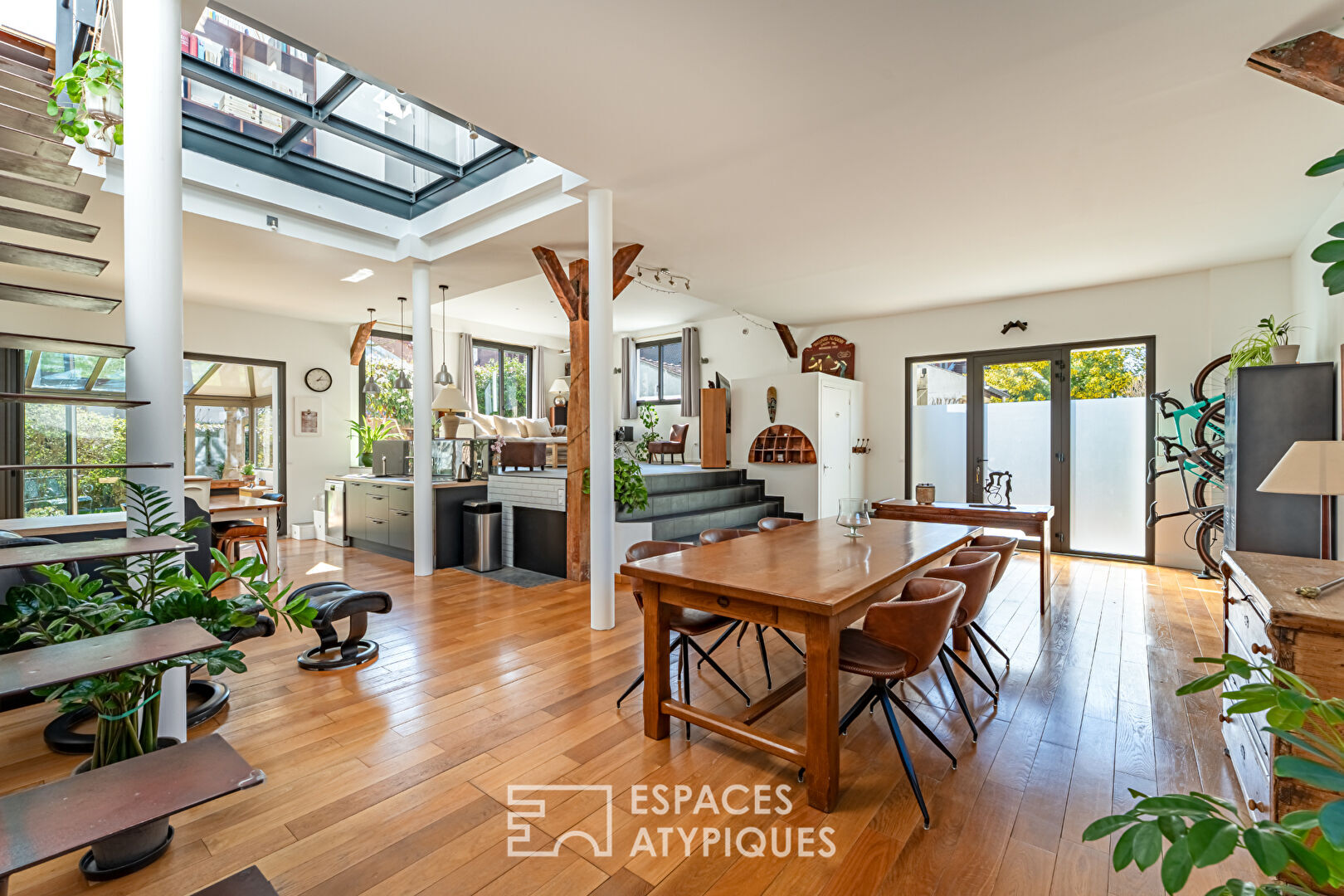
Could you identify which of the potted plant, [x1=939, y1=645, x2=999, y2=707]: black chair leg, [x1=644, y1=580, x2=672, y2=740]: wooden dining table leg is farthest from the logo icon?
the potted plant

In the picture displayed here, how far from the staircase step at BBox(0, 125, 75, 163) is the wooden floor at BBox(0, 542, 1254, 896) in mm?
2329

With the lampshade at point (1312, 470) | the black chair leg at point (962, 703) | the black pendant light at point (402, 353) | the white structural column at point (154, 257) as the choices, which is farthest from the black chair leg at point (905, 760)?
the black pendant light at point (402, 353)

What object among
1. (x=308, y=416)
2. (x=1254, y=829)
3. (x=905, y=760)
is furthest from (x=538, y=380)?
(x=1254, y=829)

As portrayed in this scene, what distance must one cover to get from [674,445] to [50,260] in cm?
775

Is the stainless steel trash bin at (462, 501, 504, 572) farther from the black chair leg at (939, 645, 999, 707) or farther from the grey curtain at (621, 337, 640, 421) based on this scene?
the grey curtain at (621, 337, 640, 421)

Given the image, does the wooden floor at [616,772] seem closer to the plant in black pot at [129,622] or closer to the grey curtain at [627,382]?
the plant in black pot at [129,622]

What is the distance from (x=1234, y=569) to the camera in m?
2.24

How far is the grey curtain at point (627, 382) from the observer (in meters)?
10.9

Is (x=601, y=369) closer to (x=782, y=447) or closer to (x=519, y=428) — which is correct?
(x=782, y=447)

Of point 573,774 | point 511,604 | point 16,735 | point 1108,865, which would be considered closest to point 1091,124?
point 1108,865

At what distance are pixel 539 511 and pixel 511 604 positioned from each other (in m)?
1.29

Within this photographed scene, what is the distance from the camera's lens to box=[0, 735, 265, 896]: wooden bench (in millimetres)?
1073

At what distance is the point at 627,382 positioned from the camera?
10891 mm

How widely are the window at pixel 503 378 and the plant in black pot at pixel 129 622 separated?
851 centimetres
